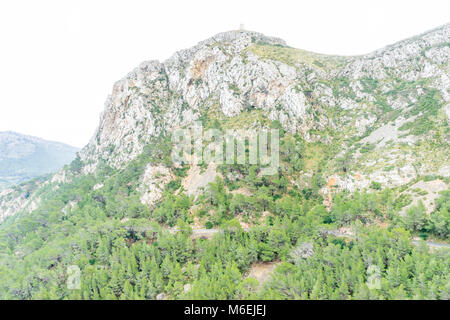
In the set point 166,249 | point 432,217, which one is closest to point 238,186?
point 166,249

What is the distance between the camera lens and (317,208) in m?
66.1

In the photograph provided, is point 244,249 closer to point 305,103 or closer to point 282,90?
point 305,103

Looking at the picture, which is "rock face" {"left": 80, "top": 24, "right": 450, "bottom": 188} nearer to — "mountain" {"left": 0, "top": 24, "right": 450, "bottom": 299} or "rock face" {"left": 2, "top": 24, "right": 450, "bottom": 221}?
"rock face" {"left": 2, "top": 24, "right": 450, "bottom": 221}

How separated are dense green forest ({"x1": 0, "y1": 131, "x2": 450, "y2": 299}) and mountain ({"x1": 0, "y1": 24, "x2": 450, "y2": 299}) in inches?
15.3

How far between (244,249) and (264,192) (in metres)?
24.3

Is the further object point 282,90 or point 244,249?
point 282,90

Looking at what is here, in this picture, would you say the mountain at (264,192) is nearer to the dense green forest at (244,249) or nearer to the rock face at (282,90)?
the dense green forest at (244,249)

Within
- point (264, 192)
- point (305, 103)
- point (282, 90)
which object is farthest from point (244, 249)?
point (282, 90)

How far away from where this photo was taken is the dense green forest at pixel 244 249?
41.5 m

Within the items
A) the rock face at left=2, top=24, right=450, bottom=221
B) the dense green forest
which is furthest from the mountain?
the rock face at left=2, top=24, right=450, bottom=221

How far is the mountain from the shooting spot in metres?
46.3

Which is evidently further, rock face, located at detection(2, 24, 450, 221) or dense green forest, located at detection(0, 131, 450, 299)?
rock face, located at detection(2, 24, 450, 221)

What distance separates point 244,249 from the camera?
174 ft

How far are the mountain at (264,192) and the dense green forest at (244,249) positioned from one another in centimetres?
39
